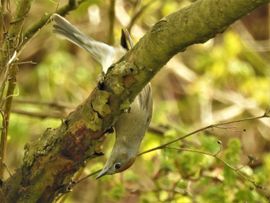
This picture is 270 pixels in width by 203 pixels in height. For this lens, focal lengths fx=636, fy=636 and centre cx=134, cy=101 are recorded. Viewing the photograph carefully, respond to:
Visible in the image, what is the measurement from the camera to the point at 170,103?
277 inches

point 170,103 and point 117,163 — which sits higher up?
point 117,163

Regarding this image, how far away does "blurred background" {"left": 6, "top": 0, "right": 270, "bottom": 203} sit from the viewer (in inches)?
137

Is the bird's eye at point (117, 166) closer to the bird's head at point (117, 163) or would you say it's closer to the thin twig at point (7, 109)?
the bird's head at point (117, 163)

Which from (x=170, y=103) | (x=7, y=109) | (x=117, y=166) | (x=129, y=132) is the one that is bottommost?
(x=170, y=103)

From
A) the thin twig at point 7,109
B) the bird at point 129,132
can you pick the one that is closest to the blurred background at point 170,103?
the thin twig at point 7,109

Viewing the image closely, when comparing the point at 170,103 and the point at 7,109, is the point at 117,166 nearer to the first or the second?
the point at 7,109

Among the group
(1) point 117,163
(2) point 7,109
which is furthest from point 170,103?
(2) point 7,109

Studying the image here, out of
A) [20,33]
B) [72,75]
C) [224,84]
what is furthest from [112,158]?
[224,84]

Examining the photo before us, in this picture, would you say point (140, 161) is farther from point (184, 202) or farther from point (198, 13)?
point (198, 13)

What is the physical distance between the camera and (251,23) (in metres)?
8.77

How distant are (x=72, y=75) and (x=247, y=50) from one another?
2076 mm

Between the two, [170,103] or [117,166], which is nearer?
[117,166]

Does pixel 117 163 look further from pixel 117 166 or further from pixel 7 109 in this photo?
pixel 7 109

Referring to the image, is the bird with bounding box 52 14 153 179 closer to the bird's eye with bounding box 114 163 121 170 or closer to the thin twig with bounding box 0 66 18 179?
the bird's eye with bounding box 114 163 121 170
